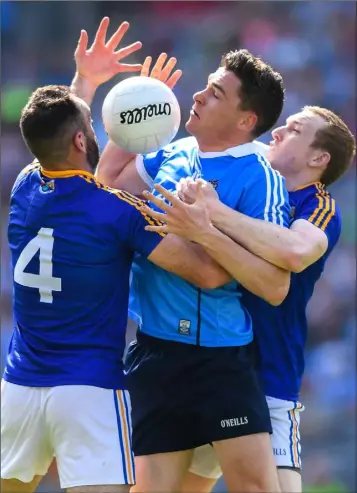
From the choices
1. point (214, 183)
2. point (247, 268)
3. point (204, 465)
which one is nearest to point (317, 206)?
point (214, 183)

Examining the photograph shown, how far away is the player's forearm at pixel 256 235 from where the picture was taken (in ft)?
13.6

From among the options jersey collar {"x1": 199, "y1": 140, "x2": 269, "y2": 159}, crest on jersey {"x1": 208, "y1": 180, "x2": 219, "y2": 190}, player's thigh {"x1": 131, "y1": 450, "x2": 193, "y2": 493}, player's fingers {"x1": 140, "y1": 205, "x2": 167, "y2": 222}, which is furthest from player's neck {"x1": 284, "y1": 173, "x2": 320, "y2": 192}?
player's thigh {"x1": 131, "y1": 450, "x2": 193, "y2": 493}

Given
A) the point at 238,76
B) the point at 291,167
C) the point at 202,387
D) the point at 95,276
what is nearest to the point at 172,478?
the point at 202,387

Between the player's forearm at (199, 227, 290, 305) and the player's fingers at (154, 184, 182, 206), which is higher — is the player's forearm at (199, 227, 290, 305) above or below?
below

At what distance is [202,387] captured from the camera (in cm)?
438

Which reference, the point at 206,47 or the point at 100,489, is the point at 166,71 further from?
the point at 206,47

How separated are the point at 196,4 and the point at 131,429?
10300 mm

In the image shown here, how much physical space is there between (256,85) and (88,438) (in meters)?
1.83

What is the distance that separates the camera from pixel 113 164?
483 cm

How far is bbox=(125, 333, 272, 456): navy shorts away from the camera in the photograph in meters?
4.32

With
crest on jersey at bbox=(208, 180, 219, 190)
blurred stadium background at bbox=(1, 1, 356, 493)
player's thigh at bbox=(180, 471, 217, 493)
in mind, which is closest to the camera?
crest on jersey at bbox=(208, 180, 219, 190)

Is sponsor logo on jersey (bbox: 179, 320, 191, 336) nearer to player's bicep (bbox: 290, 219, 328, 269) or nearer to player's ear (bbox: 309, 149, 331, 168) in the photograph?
player's bicep (bbox: 290, 219, 328, 269)

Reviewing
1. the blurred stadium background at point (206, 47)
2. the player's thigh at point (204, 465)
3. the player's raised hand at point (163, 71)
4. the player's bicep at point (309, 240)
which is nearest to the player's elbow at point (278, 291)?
the player's bicep at point (309, 240)

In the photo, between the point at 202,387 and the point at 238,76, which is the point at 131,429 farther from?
the point at 238,76
